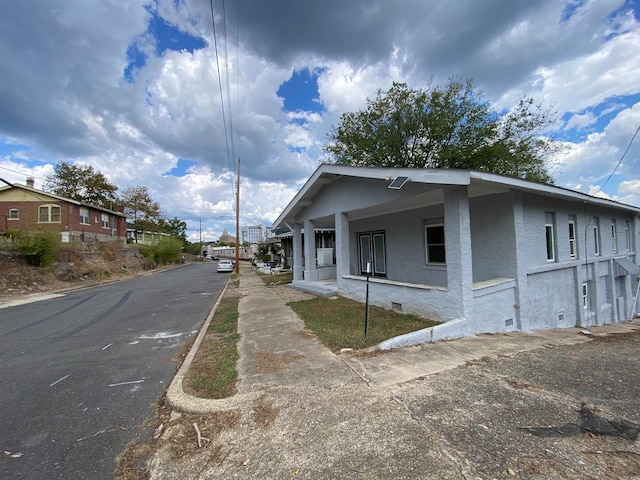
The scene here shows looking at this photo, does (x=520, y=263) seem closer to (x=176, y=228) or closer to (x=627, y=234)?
(x=627, y=234)

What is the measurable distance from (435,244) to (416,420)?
6874 millimetres

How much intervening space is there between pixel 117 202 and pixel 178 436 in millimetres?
51672

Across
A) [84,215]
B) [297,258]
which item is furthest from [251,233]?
[297,258]

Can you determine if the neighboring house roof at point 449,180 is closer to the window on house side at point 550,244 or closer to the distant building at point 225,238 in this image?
the window on house side at point 550,244

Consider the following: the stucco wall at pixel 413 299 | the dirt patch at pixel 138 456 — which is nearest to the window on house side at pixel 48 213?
the stucco wall at pixel 413 299

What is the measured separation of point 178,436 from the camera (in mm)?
2895

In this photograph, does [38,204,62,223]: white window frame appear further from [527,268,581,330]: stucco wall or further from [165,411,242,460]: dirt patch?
[527,268,581,330]: stucco wall

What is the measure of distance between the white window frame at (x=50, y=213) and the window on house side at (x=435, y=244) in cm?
3390

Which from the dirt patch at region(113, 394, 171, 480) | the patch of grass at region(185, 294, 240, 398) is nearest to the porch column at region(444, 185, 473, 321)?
the patch of grass at region(185, 294, 240, 398)

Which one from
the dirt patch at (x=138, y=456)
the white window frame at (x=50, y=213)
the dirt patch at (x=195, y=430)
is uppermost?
the white window frame at (x=50, y=213)

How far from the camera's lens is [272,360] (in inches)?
186

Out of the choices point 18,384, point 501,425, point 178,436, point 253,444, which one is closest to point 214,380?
point 178,436

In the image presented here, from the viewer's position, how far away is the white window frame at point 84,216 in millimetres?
31391

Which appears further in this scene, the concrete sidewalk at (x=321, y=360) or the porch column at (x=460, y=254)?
the porch column at (x=460, y=254)
